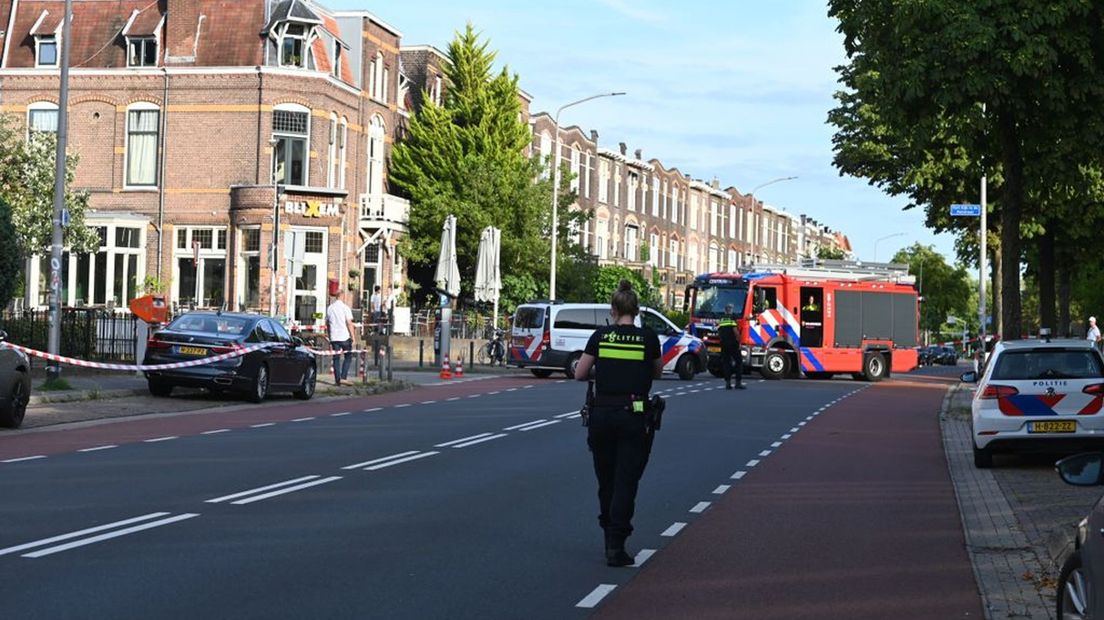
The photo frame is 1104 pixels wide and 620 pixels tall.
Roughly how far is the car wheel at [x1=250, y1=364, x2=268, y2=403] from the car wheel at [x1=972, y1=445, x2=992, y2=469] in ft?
40.0

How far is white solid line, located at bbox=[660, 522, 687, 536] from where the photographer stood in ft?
36.4

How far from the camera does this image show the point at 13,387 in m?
17.6

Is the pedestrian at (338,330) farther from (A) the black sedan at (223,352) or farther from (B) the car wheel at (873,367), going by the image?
(B) the car wheel at (873,367)

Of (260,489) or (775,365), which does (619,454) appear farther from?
(775,365)

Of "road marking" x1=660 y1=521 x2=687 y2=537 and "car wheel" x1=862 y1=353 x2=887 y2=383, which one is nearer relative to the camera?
"road marking" x1=660 y1=521 x2=687 y2=537

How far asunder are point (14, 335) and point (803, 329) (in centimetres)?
2253

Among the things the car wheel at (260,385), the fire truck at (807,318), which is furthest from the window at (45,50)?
the car wheel at (260,385)

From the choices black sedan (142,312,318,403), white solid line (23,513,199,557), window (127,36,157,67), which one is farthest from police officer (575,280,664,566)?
window (127,36,157,67)

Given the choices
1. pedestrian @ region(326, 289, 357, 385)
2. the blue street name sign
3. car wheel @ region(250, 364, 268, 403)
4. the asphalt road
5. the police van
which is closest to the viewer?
the asphalt road

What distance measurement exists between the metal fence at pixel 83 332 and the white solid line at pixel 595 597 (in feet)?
70.0

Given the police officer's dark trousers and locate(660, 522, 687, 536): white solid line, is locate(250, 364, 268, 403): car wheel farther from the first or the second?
the police officer's dark trousers

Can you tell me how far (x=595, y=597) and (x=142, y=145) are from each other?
1686 inches

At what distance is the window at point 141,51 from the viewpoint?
159ft

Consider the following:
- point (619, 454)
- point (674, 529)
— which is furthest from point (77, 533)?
point (674, 529)
